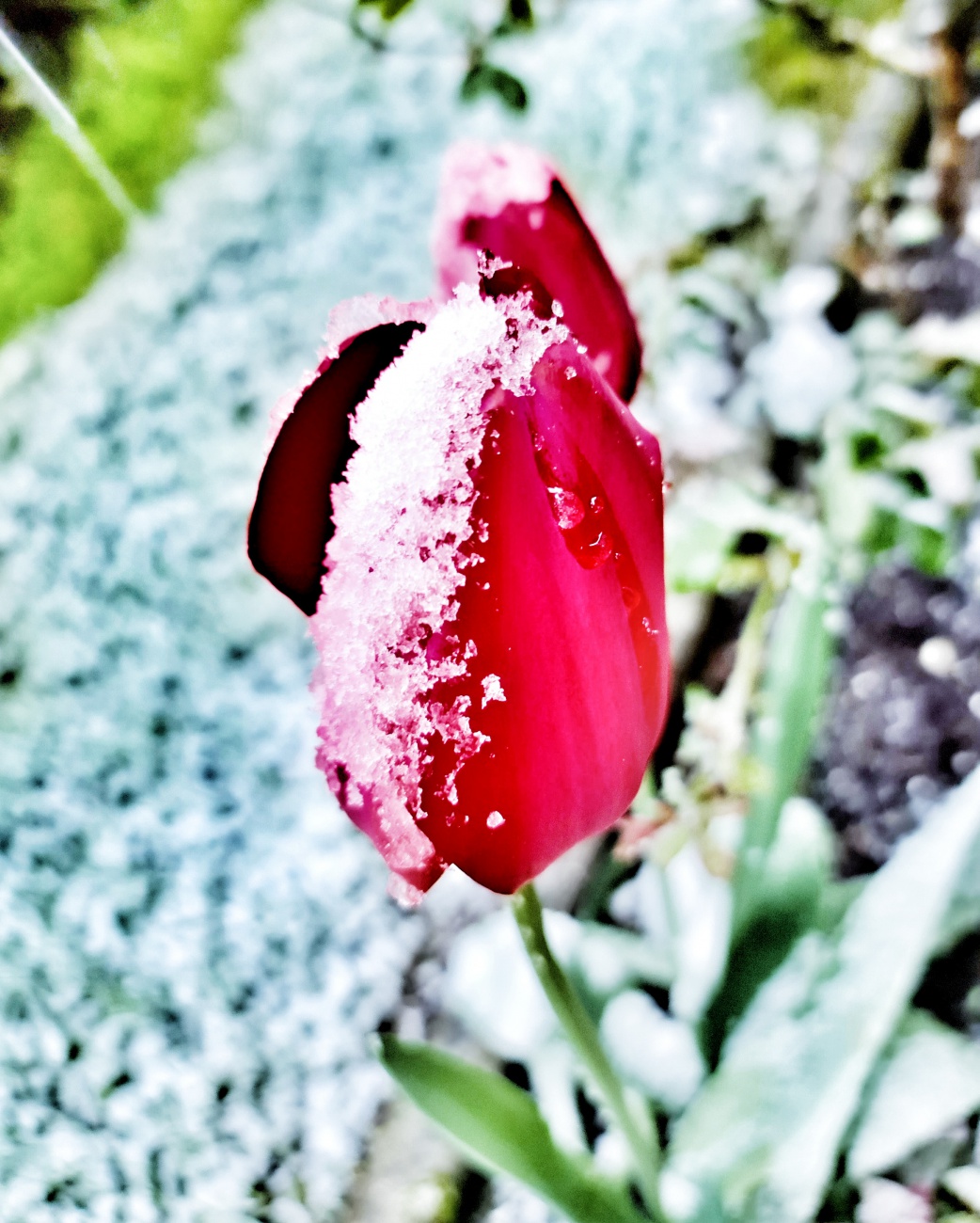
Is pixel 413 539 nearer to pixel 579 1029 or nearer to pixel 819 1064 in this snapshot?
pixel 579 1029

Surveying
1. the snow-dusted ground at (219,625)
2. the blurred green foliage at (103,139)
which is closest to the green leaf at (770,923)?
the snow-dusted ground at (219,625)

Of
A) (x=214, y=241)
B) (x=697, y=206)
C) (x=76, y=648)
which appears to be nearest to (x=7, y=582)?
(x=76, y=648)

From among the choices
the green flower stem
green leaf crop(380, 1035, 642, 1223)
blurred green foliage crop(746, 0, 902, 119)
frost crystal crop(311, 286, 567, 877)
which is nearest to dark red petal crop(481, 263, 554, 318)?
frost crystal crop(311, 286, 567, 877)

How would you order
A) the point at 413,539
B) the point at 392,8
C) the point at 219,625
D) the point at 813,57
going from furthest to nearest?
the point at 813,57 → the point at 219,625 → the point at 392,8 → the point at 413,539

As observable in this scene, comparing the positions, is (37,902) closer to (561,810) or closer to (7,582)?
(7,582)

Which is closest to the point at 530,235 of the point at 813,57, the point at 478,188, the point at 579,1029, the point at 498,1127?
the point at 478,188
